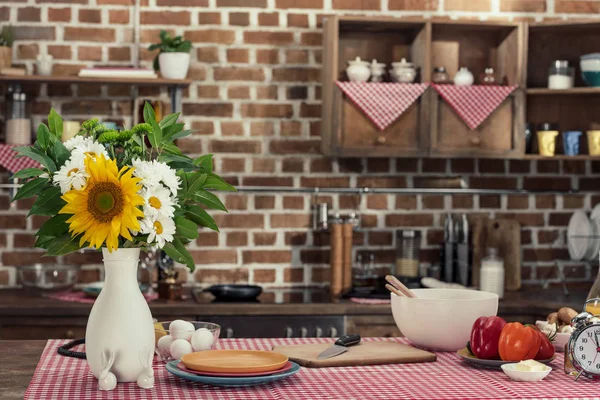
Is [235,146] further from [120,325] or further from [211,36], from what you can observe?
[120,325]

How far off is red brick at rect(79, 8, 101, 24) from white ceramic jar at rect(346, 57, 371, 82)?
1138mm

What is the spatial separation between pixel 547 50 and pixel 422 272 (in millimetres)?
1184

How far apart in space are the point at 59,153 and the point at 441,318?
39.8 inches

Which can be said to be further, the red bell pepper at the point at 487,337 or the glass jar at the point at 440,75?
the glass jar at the point at 440,75

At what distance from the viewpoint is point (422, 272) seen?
449 centimetres

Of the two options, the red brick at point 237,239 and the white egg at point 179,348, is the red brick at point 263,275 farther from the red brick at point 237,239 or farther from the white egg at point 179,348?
the white egg at point 179,348

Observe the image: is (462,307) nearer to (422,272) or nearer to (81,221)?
(81,221)

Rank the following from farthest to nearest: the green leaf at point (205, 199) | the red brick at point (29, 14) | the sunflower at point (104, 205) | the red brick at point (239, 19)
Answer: the red brick at point (239, 19), the red brick at point (29, 14), the green leaf at point (205, 199), the sunflower at point (104, 205)

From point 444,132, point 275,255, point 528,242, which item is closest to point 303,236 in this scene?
point 275,255

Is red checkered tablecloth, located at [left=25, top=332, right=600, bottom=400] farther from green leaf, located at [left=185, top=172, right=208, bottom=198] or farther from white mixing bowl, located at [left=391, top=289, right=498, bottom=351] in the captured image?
green leaf, located at [left=185, top=172, right=208, bottom=198]

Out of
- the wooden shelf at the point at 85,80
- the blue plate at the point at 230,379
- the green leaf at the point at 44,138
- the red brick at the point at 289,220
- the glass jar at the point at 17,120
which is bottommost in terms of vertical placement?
the blue plate at the point at 230,379

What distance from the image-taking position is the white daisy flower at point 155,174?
6.47ft

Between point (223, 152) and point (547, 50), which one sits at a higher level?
point (547, 50)

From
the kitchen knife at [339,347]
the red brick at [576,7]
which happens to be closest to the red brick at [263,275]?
the red brick at [576,7]
